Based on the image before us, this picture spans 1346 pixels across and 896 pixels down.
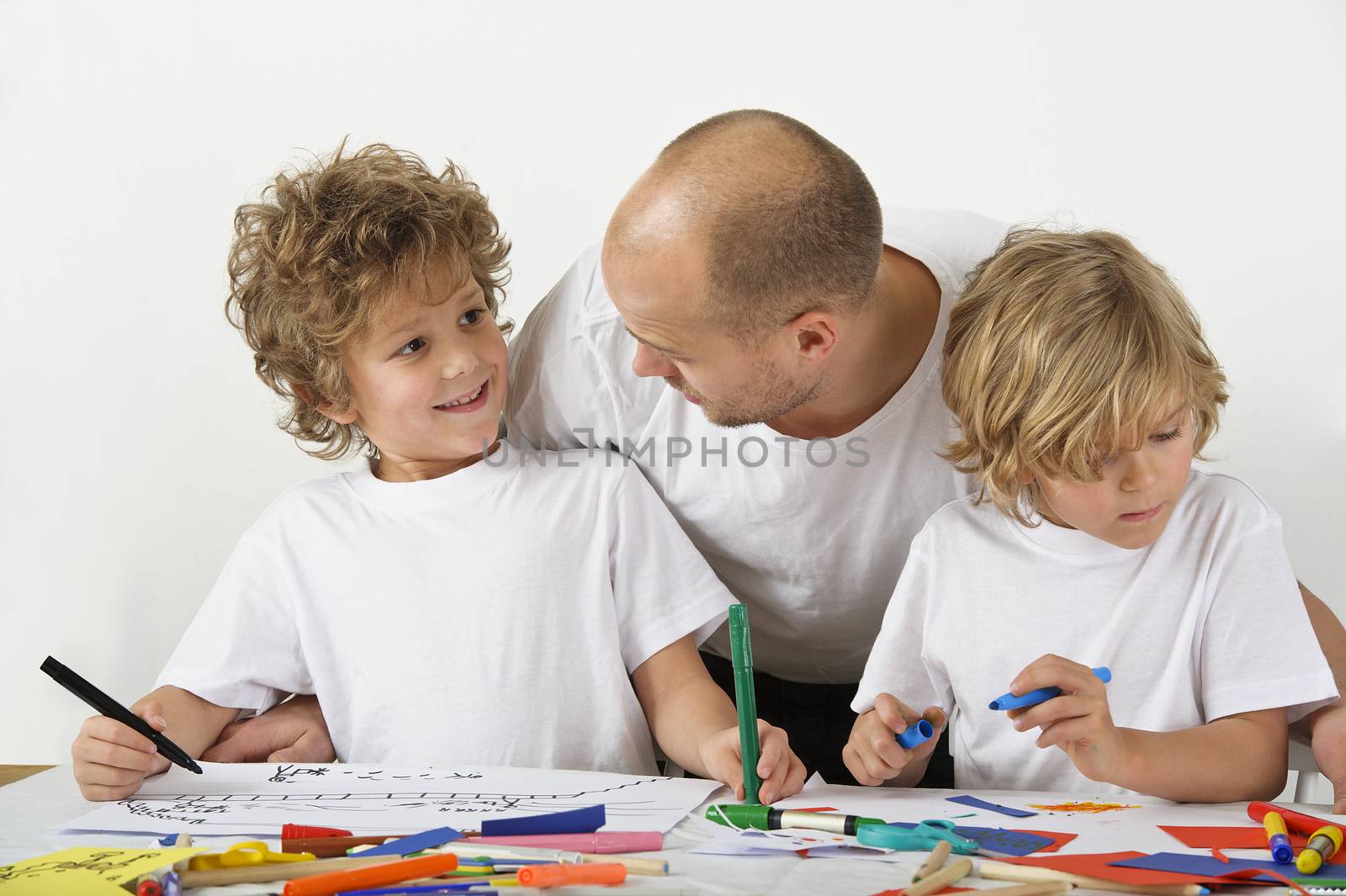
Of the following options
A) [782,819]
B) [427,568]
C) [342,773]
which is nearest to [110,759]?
[342,773]

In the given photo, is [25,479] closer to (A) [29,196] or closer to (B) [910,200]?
(A) [29,196]

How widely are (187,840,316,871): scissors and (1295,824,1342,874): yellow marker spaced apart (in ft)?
2.10

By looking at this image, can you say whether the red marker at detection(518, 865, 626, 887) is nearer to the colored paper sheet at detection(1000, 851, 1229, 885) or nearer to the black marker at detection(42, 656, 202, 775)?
the colored paper sheet at detection(1000, 851, 1229, 885)

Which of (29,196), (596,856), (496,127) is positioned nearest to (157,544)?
(29,196)

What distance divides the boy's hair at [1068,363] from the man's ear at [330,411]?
623mm

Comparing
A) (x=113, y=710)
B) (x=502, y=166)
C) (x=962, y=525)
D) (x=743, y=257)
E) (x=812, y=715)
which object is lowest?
(x=812, y=715)

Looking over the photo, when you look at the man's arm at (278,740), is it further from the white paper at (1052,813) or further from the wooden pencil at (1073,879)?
the wooden pencil at (1073,879)

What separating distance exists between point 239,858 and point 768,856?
353mm

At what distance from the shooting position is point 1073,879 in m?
0.74

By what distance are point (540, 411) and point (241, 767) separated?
48 cm

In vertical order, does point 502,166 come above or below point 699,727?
above

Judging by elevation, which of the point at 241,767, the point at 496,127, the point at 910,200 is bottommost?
the point at 241,767

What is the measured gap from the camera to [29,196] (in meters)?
1.81

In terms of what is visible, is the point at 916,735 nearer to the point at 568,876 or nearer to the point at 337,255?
→ the point at 568,876
